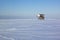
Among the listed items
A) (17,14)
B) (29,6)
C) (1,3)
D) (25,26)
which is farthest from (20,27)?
(1,3)

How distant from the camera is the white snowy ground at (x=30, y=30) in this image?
136cm

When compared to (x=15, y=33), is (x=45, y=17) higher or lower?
higher

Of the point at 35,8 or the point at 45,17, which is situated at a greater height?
the point at 35,8

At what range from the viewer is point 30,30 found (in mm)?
1362

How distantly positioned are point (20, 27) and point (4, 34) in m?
0.25

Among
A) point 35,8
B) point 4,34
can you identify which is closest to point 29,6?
point 35,8

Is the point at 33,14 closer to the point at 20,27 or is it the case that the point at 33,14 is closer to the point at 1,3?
the point at 20,27

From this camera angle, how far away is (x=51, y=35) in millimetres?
1367

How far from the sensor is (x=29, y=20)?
4.43ft

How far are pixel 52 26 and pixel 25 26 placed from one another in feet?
1.27

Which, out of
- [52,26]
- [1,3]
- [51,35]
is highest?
[1,3]

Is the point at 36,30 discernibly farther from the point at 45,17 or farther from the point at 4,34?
the point at 4,34

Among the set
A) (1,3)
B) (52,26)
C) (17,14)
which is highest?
(1,3)

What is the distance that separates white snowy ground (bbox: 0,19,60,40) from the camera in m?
1.36
